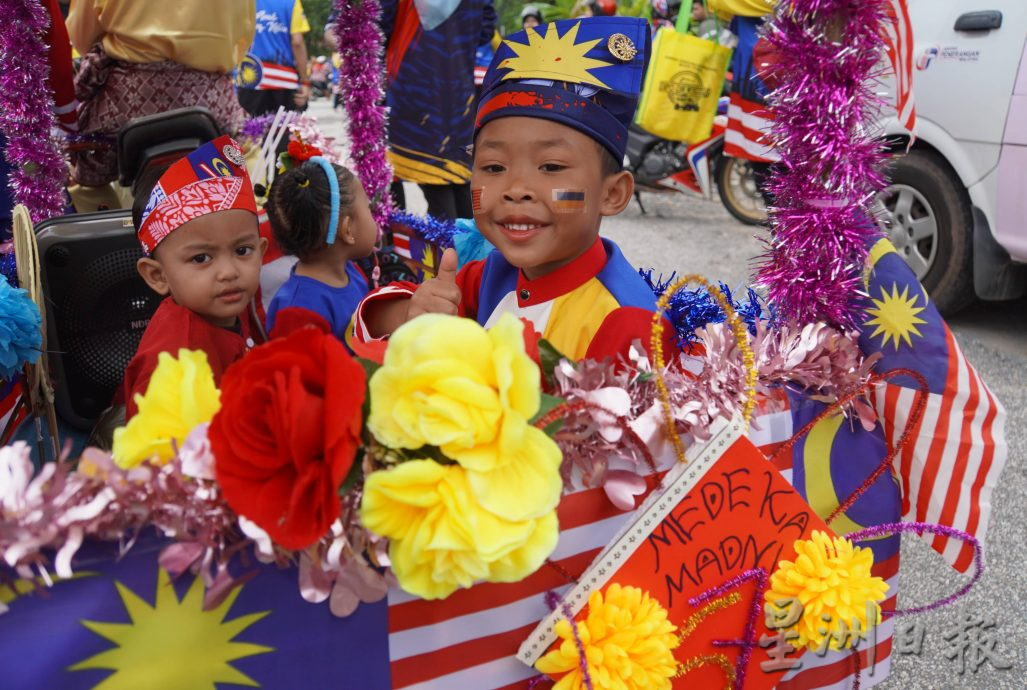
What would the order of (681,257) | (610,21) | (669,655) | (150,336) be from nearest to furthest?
1. (669,655)
2. (610,21)
3. (150,336)
4. (681,257)

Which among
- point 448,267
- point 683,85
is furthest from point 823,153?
point 683,85

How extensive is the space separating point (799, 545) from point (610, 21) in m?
0.96

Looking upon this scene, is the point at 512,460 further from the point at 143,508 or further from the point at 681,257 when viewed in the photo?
the point at 681,257

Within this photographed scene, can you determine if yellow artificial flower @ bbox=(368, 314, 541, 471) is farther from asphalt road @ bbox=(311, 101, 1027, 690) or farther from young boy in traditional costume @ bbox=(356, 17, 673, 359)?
asphalt road @ bbox=(311, 101, 1027, 690)

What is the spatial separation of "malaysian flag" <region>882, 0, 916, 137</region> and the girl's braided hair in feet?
5.28

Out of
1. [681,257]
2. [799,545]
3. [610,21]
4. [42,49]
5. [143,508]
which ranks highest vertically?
[610,21]

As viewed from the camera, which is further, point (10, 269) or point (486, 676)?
point (10, 269)

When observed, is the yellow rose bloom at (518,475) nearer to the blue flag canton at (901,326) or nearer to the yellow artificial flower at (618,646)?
the yellow artificial flower at (618,646)

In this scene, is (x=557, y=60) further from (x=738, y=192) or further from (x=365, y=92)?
(x=738, y=192)

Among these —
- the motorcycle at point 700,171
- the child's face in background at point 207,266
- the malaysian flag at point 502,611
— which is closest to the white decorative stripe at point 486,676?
the malaysian flag at point 502,611

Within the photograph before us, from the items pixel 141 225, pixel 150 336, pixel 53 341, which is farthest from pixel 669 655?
pixel 53 341

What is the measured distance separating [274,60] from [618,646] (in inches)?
242

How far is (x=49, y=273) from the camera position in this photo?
2340mm

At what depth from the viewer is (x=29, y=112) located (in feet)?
8.14
